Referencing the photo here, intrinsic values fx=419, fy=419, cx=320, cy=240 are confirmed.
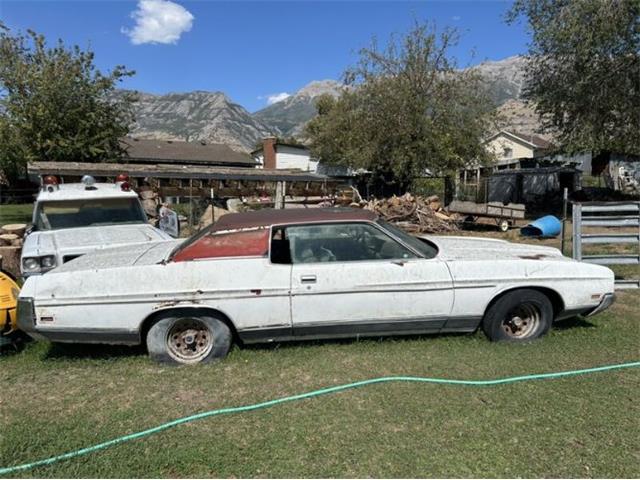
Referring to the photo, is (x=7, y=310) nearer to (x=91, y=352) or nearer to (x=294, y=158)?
(x=91, y=352)

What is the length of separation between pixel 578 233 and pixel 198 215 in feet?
44.3

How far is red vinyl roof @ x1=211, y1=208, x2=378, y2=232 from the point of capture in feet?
13.6

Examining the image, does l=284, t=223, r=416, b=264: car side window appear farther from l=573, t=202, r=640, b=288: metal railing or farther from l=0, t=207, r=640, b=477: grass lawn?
l=573, t=202, r=640, b=288: metal railing

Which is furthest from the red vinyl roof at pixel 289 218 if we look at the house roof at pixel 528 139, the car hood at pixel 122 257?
the house roof at pixel 528 139

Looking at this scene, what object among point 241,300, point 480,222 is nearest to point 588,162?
point 480,222

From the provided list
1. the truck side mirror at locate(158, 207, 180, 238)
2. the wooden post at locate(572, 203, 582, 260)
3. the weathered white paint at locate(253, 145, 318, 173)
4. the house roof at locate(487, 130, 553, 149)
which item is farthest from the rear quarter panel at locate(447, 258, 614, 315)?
the house roof at locate(487, 130, 553, 149)

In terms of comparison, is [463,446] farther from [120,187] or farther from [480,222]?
[480,222]

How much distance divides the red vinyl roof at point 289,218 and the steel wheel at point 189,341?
3.10 feet

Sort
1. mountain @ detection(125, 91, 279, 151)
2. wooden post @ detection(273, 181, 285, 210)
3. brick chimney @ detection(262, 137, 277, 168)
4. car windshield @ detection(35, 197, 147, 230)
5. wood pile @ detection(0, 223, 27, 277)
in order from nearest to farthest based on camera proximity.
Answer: car windshield @ detection(35, 197, 147, 230)
wood pile @ detection(0, 223, 27, 277)
wooden post @ detection(273, 181, 285, 210)
brick chimney @ detection(262, 137, 277, 168)
mountain @ detection(125, 91, 279, 151)

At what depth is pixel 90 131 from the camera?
17906 mm

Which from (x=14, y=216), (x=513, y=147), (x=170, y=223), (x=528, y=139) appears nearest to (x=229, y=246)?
(x=170, y=223)

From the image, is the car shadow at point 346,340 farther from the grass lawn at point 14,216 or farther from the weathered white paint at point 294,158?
the weathered white paint at point 294,158

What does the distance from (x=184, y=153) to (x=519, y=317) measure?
39.4m

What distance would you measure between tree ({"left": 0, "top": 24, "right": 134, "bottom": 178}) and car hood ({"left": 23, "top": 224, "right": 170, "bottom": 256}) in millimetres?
13220
